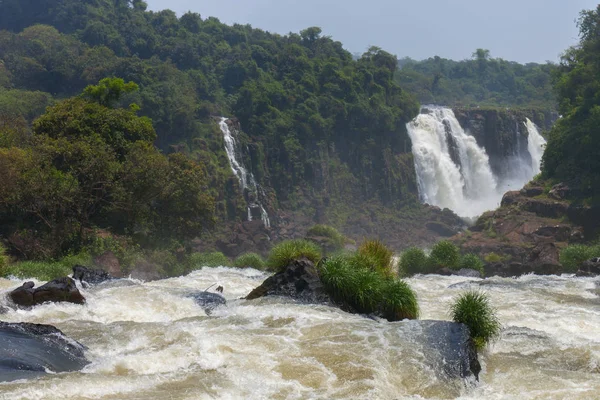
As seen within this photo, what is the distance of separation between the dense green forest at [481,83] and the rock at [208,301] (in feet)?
307

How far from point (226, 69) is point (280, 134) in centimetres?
1559

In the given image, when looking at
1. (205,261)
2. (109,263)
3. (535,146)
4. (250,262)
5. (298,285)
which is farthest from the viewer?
(535,146)

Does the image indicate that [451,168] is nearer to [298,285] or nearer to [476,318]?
[298,285]

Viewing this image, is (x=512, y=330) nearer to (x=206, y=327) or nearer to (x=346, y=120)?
(x=206, y=327)

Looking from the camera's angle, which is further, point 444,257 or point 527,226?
point 527,226

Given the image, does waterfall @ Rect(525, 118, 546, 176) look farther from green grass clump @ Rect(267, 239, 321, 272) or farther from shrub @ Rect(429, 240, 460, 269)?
green grass clump @ Rect(267, 239, 321, 272)

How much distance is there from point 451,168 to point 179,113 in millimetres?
30615

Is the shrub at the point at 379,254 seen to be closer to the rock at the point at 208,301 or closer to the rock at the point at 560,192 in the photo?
the rock at the point at 208,301

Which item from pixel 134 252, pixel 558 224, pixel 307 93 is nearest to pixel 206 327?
pixel 134 252

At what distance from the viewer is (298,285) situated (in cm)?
1969

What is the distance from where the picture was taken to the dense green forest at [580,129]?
1948 inches

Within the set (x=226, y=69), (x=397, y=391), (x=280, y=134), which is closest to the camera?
(x=397, y=391)

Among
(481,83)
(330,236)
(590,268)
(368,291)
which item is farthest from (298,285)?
(481,83)

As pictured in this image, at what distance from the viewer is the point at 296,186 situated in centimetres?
6719
